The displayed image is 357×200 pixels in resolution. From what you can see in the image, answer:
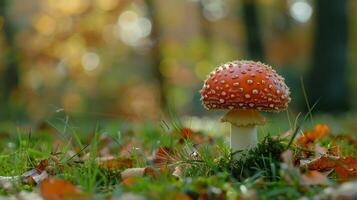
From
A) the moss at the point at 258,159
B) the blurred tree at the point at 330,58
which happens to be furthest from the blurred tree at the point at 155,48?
the moss at the point at 258,159

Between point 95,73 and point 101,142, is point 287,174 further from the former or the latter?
point 95,73

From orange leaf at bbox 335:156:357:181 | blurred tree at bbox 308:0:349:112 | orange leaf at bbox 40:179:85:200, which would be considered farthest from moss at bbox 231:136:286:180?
blurred tree at bbox 308:0:349:112

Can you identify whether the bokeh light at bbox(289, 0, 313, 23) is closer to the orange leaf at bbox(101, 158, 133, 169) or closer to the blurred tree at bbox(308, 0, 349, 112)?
the blurred tree at bbox(308, 0, 349, 112)

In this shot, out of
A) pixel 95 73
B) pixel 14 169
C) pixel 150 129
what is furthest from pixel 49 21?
pixel 14 169

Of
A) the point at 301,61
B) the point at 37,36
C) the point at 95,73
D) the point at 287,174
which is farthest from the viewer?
the point at 95,73

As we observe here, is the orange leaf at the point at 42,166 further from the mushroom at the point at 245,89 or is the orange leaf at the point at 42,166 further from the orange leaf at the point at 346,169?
the orange leaf at the point at 346,169

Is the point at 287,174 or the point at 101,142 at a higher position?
the point at 287,174
